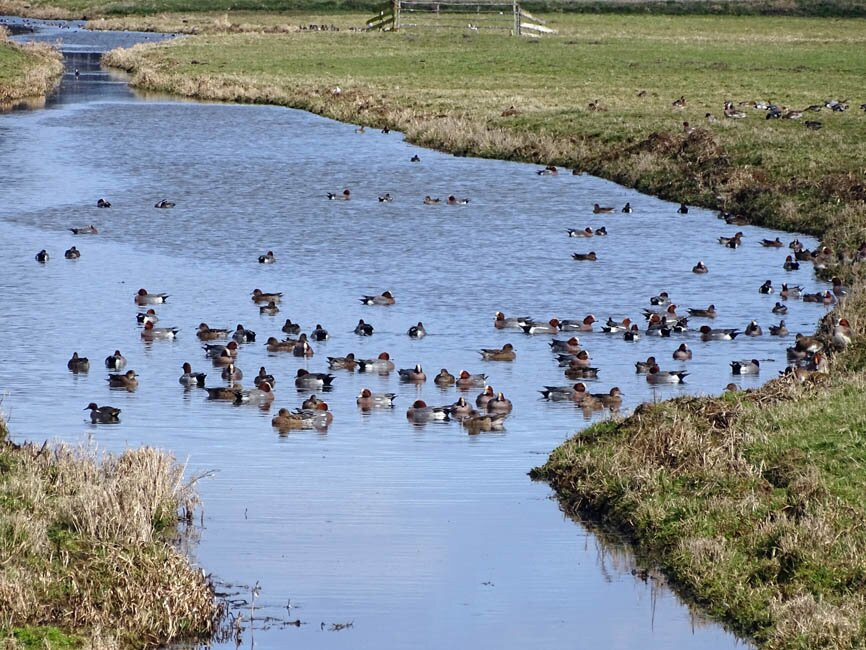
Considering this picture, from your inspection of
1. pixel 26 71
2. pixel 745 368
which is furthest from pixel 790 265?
pixel 26 71

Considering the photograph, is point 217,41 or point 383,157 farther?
point 217,41

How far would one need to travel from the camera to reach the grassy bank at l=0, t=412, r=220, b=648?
13.7 m

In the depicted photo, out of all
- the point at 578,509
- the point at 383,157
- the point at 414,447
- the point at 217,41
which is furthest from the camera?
the point at 217,41

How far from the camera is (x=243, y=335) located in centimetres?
2912

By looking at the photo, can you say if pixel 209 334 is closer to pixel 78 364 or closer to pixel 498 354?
pixel 78 364

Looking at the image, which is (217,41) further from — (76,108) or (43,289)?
(43,289)

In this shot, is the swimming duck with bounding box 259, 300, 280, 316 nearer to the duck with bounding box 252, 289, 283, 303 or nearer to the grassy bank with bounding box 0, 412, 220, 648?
the duck with bounding box 252, 289, 283, 303

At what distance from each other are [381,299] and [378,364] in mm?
6413

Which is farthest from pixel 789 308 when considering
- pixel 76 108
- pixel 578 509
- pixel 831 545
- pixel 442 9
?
pixel 442 9

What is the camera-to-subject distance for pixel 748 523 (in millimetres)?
16516

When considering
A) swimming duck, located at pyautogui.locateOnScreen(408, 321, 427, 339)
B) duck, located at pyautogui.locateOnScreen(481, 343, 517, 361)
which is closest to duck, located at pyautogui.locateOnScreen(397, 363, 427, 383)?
duck, located at pyautogui.locateOnScreen(481, 343, 517, 361)

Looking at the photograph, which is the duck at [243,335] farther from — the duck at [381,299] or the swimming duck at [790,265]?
the swimming duck at [790,265]

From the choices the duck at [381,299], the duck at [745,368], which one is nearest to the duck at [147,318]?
the duck at [381,299]

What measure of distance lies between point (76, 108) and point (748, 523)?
61.7 m
